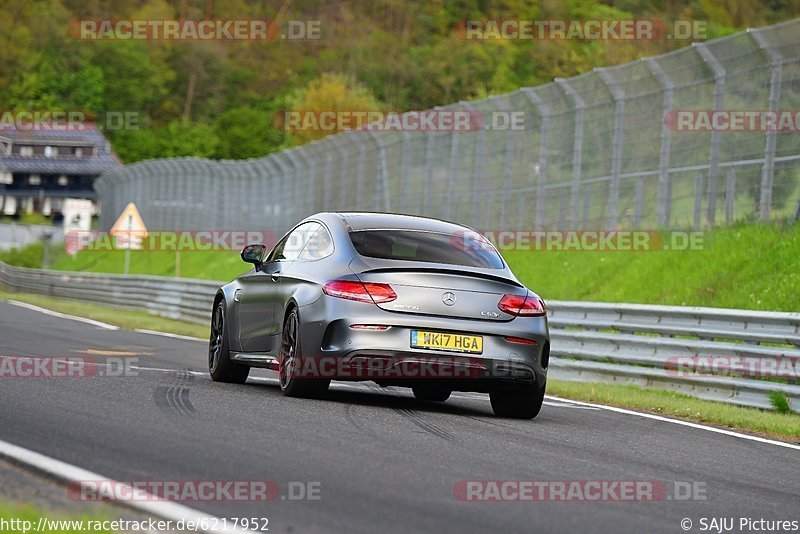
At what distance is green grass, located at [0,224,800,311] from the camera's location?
18859 millimetres

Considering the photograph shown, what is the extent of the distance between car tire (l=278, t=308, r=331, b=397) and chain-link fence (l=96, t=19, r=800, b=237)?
10.0m

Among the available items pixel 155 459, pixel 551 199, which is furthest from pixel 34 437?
pixel 551 199

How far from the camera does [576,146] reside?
24.7 m

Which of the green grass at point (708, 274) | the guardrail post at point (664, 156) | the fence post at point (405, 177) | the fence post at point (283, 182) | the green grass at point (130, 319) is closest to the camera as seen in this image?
the green grass at point (708, 274)

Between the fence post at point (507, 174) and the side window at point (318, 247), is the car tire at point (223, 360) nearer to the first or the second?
the side window at point (318, 247)

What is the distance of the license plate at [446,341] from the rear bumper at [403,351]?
3 centimetres

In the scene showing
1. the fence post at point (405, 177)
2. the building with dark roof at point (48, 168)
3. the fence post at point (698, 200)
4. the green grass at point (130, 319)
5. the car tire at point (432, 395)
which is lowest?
the green grass at point (130, 319)

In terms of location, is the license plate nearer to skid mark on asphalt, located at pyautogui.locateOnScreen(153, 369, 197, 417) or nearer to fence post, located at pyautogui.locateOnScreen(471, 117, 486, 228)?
skid mark on asphalt, located at pyautogui.locateOnScreen(153, 369, 197, 417)

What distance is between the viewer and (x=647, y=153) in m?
22.5

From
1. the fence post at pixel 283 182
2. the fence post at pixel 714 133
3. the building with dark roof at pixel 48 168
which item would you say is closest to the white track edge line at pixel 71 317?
the fence post at pixel 283 182

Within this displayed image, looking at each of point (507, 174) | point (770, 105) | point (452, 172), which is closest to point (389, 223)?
point (770, 105)

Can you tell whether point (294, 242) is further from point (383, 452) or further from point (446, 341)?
point (383, 452)

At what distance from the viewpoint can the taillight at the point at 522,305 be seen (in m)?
10.6

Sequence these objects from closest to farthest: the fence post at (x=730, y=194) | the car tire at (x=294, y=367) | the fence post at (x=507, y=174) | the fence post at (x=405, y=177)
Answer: the car tire at (x=294, y=367)
the fence post at (x=730, y=194)
the fence post at (x=507, y=174)
the fence post at (x=405, y=177)
